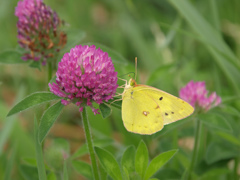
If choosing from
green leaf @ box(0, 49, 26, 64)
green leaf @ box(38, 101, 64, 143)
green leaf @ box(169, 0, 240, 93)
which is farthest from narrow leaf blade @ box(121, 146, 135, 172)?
green leaf @ box(169, 0, 240, 93)

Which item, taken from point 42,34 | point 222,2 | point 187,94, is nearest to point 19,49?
point 42,34

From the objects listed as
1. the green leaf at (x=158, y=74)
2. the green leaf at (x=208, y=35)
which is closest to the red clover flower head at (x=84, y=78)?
the green leaf at (x=158, y=74)

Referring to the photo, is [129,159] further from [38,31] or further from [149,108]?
[38,31]

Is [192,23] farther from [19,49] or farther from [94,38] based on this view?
[94,38]

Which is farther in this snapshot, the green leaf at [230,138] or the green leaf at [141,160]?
the green leaf at [230,138]

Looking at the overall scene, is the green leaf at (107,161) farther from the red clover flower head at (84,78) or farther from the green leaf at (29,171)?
the green leaf at (29,171)

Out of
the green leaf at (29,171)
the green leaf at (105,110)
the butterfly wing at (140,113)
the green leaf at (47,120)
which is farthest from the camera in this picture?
the green leaf at (29,171)

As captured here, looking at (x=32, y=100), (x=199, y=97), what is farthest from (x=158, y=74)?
(x=32, y=100)

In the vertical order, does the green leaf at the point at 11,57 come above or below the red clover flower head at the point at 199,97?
above
